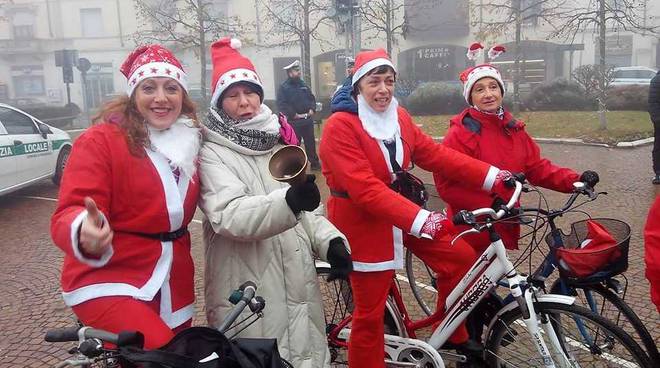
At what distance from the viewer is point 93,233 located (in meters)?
1.86

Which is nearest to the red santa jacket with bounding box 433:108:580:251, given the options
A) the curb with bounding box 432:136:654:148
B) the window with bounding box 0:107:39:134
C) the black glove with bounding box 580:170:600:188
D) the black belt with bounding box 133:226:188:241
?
the black glove with bounding box 580:170:600:188

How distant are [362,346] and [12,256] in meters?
5.05

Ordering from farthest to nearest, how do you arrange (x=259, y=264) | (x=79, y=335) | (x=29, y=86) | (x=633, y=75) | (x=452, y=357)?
(x=29, y=86) < (x=633, y=75) < (x=452, y=357) < (x=259, y=264) < (x=79, y=335)

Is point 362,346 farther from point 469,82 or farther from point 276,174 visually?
point 469,82

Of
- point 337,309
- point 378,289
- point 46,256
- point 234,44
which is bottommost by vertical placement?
point 46,256

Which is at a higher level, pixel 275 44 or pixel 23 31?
pixel 23 31

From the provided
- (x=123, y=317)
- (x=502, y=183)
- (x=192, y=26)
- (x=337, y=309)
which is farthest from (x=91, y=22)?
(x=123, y=317)

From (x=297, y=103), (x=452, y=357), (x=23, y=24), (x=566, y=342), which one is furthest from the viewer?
(x=23, y=24)

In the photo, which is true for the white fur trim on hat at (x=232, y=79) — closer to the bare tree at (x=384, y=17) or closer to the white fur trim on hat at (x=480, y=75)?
the white fur trim on hat at (x=480, y=75)

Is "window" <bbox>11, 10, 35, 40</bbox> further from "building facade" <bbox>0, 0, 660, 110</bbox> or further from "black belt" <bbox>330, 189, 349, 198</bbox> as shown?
"black belt" <bbox>330, 189, 349, 198</bbox>

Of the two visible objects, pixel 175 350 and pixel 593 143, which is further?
pixel 593 143

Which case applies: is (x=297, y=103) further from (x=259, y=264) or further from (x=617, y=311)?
(x=259, y=264)

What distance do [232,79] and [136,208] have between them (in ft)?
2.25

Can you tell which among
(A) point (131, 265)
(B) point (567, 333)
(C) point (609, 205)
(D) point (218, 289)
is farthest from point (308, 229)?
(C) point (609, 205)
